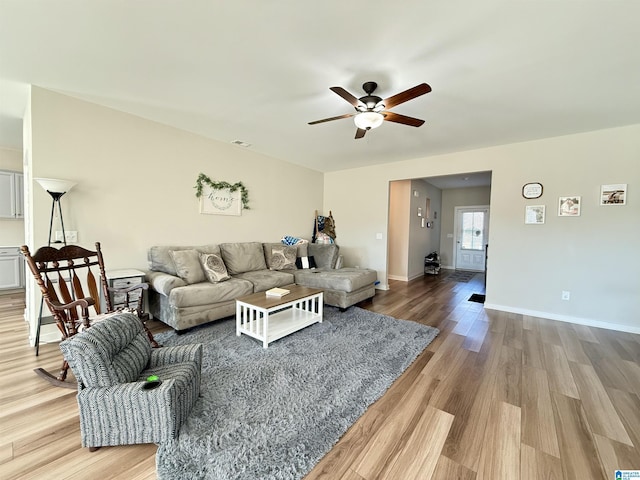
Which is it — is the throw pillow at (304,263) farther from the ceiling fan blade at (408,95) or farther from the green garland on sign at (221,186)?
the ceiling fan blade at (408,95)

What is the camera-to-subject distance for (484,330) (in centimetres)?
322

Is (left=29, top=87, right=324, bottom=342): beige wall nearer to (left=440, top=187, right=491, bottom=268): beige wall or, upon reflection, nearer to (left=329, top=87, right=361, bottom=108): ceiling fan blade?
(left=329, top=87, right=361, bottom=108): ceiling fan blade

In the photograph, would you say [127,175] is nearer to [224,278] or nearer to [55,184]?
[55,184]

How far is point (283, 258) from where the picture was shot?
15.0ft

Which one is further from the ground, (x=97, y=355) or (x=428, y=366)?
(x=97, y=355)

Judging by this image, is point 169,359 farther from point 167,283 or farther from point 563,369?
point 563,369

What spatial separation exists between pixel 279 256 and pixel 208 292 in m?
1.66

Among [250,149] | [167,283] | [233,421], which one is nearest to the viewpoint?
[233,421]

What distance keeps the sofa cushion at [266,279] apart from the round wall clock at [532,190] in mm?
3704

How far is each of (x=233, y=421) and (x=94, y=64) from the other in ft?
9.74

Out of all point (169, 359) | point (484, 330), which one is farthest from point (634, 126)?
point (169, 359)

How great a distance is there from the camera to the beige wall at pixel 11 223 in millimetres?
4336

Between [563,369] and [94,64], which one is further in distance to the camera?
[563,369]

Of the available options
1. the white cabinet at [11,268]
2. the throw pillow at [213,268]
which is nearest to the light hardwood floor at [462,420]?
the throw pillow at [213,268]
